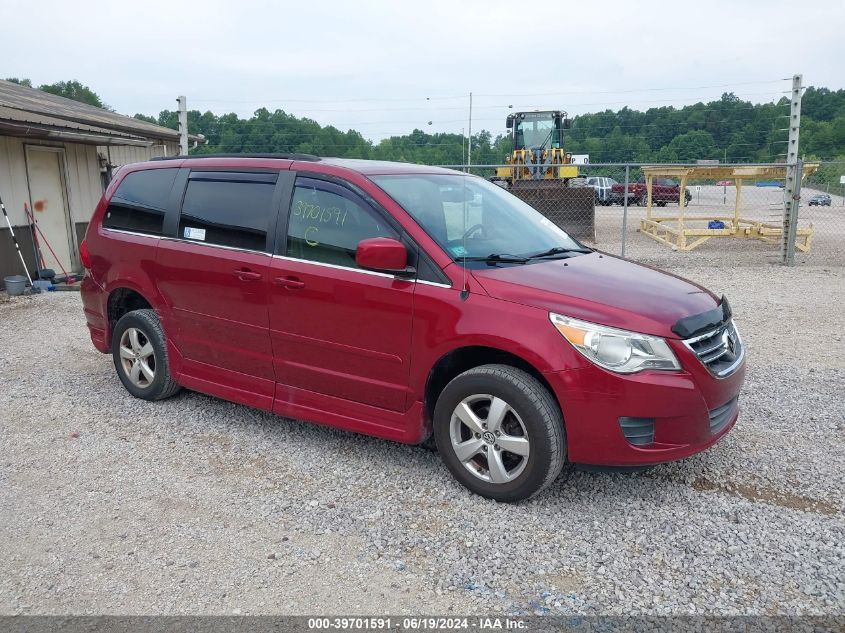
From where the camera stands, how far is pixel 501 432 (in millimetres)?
3684

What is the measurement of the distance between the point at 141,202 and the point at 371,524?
3194mm

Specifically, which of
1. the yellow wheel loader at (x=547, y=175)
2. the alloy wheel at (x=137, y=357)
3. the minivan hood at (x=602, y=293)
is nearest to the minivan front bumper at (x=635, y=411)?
the minivan hood at (x=602, y=293)

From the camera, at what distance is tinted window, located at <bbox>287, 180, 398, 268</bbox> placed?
4.12 meters

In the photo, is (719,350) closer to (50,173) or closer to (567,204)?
(50,173)

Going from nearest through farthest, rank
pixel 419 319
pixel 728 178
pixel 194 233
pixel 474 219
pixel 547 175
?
pixel 419 319 < pixel 474 219 < pixel 194 233 < pixel 728 178 < pixel 547 175

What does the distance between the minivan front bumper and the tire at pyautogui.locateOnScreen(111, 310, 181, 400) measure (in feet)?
10.1

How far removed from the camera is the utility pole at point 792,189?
1262 centimetres

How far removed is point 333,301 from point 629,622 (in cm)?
230

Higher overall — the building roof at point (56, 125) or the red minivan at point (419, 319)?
the building roof at point (56, 125)

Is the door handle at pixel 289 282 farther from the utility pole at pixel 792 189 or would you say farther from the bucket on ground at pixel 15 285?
the utility pole at pixel 792 189

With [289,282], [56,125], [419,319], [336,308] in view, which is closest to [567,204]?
[56,125]

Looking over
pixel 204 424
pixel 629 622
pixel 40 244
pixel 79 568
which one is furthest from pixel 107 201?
pixel 40 244

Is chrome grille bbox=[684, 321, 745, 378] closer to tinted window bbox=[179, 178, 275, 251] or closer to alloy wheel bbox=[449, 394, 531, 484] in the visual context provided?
alloy wheel bbox=[449, 394, 531, 484]

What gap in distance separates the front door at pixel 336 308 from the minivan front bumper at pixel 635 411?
98 centimetres
